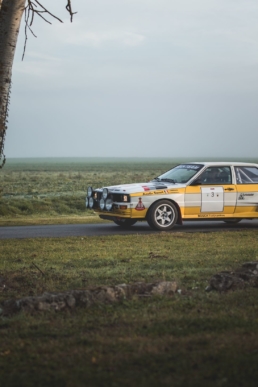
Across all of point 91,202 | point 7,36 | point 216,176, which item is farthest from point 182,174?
point 7,36

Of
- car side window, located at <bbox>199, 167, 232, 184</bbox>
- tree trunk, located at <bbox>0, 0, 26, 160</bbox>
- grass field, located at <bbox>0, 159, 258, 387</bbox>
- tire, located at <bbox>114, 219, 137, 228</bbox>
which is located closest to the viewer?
→ grass field, located at <bbox>0, 159, 258, 387</bbox>

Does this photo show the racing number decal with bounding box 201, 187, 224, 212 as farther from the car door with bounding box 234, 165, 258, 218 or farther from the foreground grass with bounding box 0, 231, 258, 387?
the foreground grass with bounding box 0, 231, 258, 387

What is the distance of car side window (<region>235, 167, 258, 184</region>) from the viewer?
16047 millimetres

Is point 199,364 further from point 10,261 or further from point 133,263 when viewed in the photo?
point 10,261

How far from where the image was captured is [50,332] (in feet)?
18.4

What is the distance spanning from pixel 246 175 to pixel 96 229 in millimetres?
3781

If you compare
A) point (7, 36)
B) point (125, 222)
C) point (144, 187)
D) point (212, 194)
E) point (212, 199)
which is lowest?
point (125, 222)

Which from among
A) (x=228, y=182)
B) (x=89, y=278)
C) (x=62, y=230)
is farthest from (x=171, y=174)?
(x=89, y=278)

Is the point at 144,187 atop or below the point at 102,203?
atop

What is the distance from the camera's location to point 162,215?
15.4m

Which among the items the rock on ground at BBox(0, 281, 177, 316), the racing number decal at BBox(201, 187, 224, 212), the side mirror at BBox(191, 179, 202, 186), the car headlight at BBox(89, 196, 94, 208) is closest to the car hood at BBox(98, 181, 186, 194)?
the side mirror at BBox(191, 179, 202, 186)

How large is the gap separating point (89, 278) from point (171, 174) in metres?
8.09

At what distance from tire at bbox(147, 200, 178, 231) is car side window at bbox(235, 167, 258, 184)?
1.79 metres

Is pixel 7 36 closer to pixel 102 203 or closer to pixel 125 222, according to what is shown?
pixel 102 203
